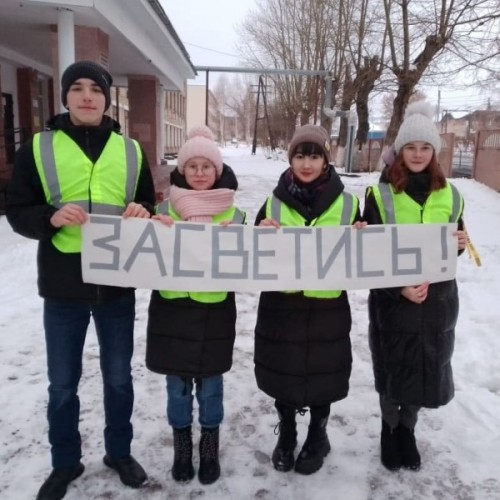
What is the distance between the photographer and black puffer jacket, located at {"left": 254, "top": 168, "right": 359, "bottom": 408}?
7.94 ft

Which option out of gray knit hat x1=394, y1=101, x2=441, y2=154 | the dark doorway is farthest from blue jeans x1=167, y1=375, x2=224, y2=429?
the dark doorway

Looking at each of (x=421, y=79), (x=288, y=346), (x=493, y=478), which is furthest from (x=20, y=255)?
(x=421, y=79)

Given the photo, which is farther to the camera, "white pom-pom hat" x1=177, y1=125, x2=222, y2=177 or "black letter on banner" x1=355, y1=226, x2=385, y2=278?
"black letter on banner" x1=355, y1=226, x2=385, y2=278

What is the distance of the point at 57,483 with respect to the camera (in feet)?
7.73

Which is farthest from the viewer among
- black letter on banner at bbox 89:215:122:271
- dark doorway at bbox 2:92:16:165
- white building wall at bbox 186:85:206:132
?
white building wall at bbox 186:85:206:132

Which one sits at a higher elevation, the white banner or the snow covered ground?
the white banner

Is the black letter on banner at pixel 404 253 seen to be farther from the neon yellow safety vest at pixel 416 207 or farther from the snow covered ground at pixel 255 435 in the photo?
the snow covered ground at pixel 255 435

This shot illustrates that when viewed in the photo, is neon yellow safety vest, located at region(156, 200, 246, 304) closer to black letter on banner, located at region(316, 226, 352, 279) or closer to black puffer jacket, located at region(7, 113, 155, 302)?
black puffer jacket, located at region(7, 113, 155, 302)

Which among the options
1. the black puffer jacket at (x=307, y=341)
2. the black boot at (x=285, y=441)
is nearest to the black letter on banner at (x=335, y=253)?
the black puffer jacket at (x=307, y=341)

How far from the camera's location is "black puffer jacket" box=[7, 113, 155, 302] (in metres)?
2.15

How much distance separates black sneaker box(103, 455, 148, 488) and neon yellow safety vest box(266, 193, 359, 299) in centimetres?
110

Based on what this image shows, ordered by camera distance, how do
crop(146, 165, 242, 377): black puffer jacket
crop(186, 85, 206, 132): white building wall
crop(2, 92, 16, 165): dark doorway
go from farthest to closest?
crop(186, 85, 206, 132): white building wall < crop(2, 92, 16, 165): dark doorway < crop(146, 165, 242, 377): black puffer jacket

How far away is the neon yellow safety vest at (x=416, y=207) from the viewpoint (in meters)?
2.46

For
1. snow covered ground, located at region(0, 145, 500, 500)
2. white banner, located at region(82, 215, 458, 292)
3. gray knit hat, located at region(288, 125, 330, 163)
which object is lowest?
snow covered ground, located at region(0, 145, 500, 500)
